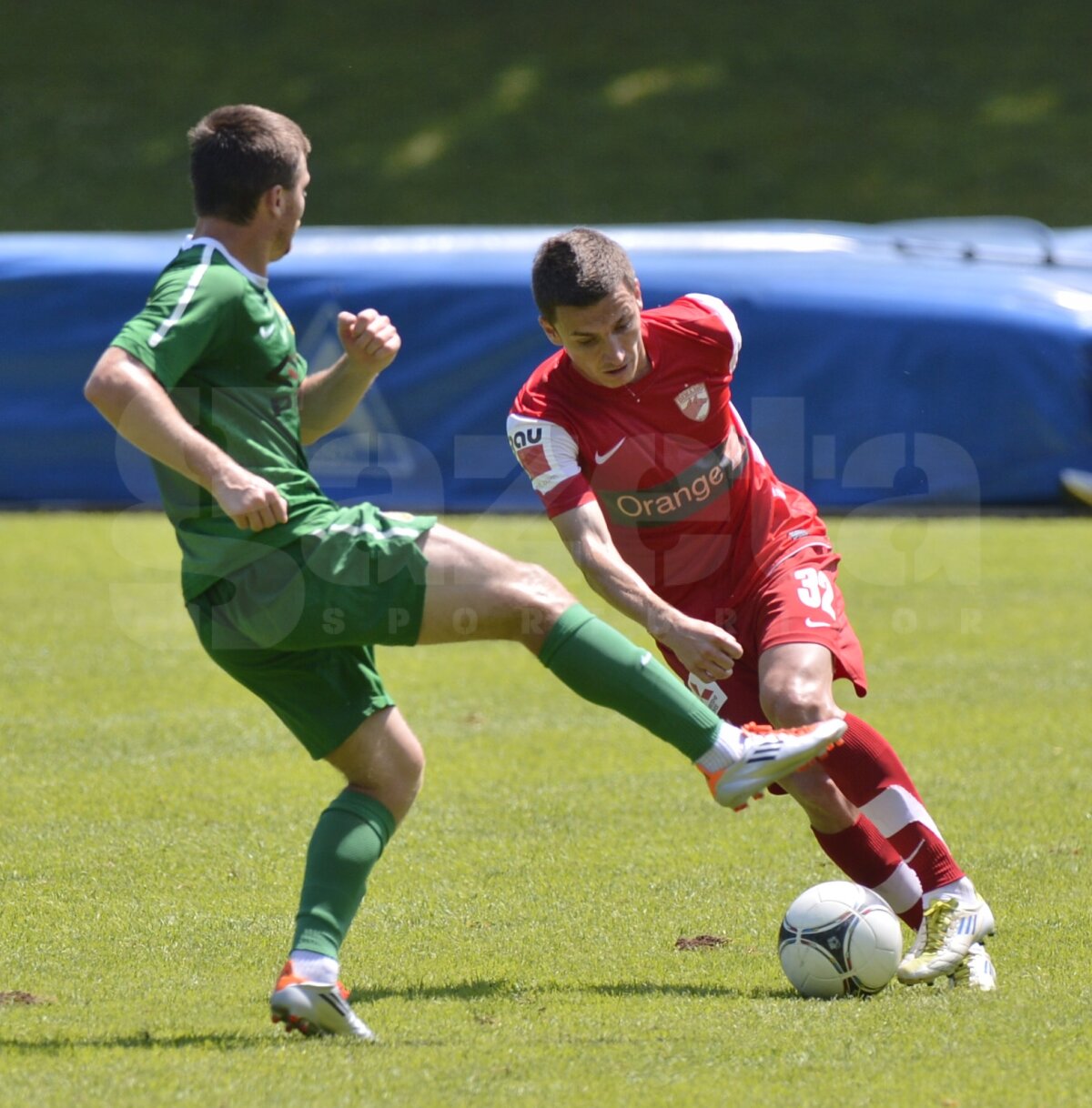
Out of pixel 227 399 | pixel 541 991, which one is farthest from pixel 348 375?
pixel 541 991

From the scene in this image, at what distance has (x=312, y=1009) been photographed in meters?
3.98

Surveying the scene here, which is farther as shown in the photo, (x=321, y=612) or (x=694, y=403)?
(x=694, y=403)

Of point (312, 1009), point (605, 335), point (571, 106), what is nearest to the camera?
point (312, 1009)

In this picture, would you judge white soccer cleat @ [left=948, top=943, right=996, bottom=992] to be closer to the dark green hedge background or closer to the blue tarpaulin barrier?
the blue tarpaulin barrier

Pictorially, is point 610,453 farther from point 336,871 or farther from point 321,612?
point 336,871

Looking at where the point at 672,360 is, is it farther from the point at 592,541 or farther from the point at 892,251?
the point at 892,251

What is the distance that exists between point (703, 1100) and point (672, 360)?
2.44m

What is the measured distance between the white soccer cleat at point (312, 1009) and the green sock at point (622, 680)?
3.08 feet

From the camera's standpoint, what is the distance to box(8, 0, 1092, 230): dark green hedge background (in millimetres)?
30469

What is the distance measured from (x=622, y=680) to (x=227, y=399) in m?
1.15

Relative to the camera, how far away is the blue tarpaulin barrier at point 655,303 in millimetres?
15258

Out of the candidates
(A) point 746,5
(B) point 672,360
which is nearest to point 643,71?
(A) point 746,5

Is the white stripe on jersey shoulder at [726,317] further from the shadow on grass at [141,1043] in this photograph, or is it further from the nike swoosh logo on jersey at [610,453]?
Result: the shadow on grass at [141,1043]

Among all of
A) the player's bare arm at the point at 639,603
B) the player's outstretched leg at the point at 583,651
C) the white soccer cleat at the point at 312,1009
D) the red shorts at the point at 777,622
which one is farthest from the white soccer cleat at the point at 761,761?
the white soccer cleat at the point at 312,1009
